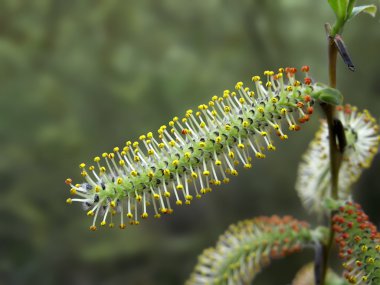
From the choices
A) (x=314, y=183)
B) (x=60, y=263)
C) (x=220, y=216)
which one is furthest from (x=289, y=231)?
(x=60, y=263)

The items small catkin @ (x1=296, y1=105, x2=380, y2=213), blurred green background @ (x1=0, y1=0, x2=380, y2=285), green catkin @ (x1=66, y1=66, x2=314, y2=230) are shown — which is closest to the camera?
green catkin @ (x1=66, y1=66, x2=314, y2=230)

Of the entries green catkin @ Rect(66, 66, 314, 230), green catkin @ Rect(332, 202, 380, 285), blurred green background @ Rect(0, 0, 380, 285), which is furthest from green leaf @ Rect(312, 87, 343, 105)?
blurred green background @ Rect(0, 0, 380, 285)

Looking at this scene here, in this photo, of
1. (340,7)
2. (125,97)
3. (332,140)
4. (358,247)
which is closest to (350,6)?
(340,7)

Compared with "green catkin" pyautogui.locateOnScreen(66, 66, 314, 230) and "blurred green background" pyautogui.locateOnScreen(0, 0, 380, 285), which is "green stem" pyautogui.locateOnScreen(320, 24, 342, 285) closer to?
"green catkin" pyautogui.locateOnScreen(66, 66, 314, 230)

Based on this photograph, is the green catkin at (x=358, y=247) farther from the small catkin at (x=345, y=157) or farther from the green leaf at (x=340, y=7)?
the green leaf at (x=340, y=7)

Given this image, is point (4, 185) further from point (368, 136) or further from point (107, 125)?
point (368, 136)

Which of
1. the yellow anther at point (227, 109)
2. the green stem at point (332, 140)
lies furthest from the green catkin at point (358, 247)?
the yellow anther at point (227, 109)

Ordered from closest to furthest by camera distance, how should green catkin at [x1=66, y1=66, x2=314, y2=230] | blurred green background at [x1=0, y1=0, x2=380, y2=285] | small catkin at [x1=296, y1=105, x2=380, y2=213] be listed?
1. green catkin at [x1=66, y1=66, x2=314, y2=230]
2. small catkin at [x1=296, y1=105, x2=380, y2=213]
3. blurred green background at [x1=0, y1=0, x2=380, y2=285]
